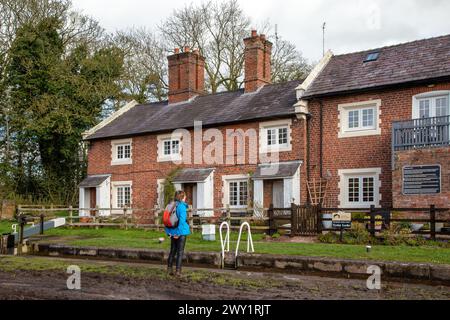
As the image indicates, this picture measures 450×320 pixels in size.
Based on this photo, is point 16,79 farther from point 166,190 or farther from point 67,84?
point 166,190

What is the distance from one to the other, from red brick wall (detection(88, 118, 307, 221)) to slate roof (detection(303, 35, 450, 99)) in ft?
12.6

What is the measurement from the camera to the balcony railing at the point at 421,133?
19375mm

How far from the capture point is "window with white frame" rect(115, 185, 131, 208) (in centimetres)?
2980

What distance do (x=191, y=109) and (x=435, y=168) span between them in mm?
13765

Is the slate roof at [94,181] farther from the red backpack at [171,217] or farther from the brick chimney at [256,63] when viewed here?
the red backpack at [171,217]

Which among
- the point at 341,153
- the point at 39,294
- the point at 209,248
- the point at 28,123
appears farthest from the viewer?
the point at 28,123

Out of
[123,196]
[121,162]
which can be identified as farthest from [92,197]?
[121,162]

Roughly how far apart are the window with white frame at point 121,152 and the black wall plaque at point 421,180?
1494 cm

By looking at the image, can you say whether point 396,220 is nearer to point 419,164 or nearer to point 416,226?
point 416,226

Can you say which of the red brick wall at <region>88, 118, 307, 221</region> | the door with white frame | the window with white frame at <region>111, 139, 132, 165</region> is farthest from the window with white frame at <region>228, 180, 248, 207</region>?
the door with white frame

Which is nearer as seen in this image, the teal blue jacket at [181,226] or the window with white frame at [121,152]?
the teal blue jacket at [181,226]

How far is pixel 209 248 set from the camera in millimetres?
15562

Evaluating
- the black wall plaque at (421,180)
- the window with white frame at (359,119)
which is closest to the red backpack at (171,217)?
the black wall plaque at (421,180)

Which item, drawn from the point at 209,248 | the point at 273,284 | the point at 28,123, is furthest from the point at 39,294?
the point at 28,123
